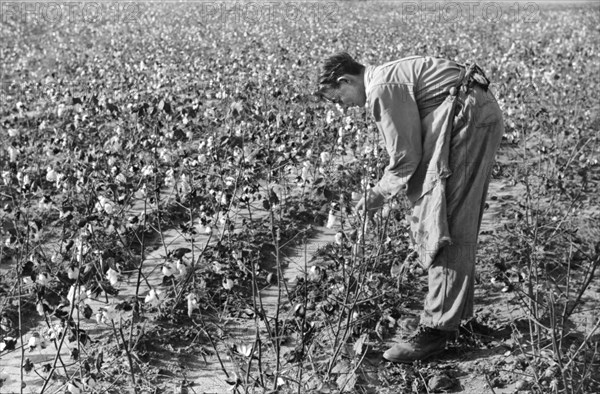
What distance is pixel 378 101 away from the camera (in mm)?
2504

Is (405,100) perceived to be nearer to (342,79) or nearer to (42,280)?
(342,79)

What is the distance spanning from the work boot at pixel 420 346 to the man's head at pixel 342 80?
0.95 metres

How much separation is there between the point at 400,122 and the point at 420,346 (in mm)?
897

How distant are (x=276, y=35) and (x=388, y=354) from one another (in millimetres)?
8898

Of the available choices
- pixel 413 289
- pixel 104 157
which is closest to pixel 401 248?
pixel 413 289

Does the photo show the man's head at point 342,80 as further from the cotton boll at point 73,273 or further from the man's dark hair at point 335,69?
the cotton boll at point 73,273

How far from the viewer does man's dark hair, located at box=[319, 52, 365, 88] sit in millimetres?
2537

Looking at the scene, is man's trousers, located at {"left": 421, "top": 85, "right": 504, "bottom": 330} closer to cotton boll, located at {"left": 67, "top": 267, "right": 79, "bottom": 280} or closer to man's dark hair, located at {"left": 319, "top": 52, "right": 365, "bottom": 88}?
man's dark hair, located at {"left": 319, "top": 52, "right": 365, "bottom": 88}

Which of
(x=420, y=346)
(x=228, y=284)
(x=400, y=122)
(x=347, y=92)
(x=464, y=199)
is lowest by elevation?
(x=420, y=346)

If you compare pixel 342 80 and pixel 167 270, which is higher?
pixel 342 80

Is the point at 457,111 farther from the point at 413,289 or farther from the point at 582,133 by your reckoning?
the point at 582,133

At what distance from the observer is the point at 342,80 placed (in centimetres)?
255

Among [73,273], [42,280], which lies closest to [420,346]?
[73,273]

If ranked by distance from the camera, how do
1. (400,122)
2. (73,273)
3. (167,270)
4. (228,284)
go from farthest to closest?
(228,284), (167,270), (73,273), (400,122)
